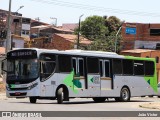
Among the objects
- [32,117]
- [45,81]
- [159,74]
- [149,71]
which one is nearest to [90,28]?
[159,74]

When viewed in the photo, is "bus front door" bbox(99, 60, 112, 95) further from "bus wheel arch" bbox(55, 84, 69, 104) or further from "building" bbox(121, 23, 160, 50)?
"building" bbox(121, 23, 160, 50)

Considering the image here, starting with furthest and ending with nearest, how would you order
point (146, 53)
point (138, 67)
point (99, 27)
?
point (99, 27), point (146, 53), point (138, 67)

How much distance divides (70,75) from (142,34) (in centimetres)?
6364

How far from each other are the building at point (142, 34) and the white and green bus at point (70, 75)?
2178 inches

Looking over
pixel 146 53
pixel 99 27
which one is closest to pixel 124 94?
pixel 146 53

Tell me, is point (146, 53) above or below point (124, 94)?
above

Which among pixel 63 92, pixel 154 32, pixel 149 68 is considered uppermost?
pixel 154 32

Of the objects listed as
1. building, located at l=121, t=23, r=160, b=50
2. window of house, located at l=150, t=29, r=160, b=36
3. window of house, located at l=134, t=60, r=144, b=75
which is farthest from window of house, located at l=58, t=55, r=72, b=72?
window of house, located at l=150, t=29, r=160, b=36

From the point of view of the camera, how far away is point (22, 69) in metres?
26.5

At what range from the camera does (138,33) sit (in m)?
90.1

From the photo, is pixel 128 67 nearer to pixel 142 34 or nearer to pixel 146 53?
pixel 146 53

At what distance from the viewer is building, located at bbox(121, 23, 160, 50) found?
88250 mm

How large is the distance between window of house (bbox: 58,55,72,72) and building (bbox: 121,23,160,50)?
60.7 metres

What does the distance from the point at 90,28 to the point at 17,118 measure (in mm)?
93368
